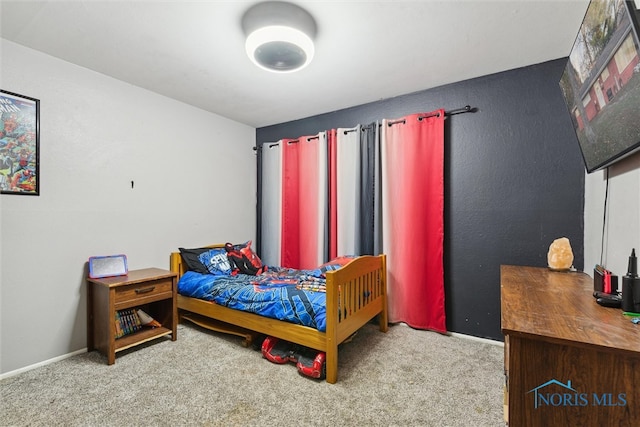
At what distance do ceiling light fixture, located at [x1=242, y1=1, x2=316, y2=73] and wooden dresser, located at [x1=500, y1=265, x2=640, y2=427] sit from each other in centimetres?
182

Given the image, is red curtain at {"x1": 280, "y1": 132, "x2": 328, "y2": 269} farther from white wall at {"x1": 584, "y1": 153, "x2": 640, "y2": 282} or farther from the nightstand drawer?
white wall at {"x1": 584, "y1": 153, "x2": 640, "y2": 282}

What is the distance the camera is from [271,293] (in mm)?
2344

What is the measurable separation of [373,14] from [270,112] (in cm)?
191

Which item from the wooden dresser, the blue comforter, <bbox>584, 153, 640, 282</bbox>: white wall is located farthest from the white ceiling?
the blue comforter

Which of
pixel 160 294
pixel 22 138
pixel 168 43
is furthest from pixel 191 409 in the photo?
pixel 168 43

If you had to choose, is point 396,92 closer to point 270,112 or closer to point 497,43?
point 497,43

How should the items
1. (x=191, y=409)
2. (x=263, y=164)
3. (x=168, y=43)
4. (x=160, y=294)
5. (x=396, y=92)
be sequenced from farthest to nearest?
(x=263, y=164)
(x=396, y=92)
(x=160, y=294)
(x=168, y=43)
(x=191, y=409)

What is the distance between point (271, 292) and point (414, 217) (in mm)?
1493

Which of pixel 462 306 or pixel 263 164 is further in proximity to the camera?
pixel 263 164

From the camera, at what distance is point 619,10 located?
3.29ft

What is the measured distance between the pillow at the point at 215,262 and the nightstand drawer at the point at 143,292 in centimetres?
45

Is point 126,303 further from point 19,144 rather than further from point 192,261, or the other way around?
point 19,144

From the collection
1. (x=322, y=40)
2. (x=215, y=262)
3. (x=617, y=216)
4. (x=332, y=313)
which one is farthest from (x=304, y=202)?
(x=617, y=216)

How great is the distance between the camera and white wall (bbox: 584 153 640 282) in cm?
127
